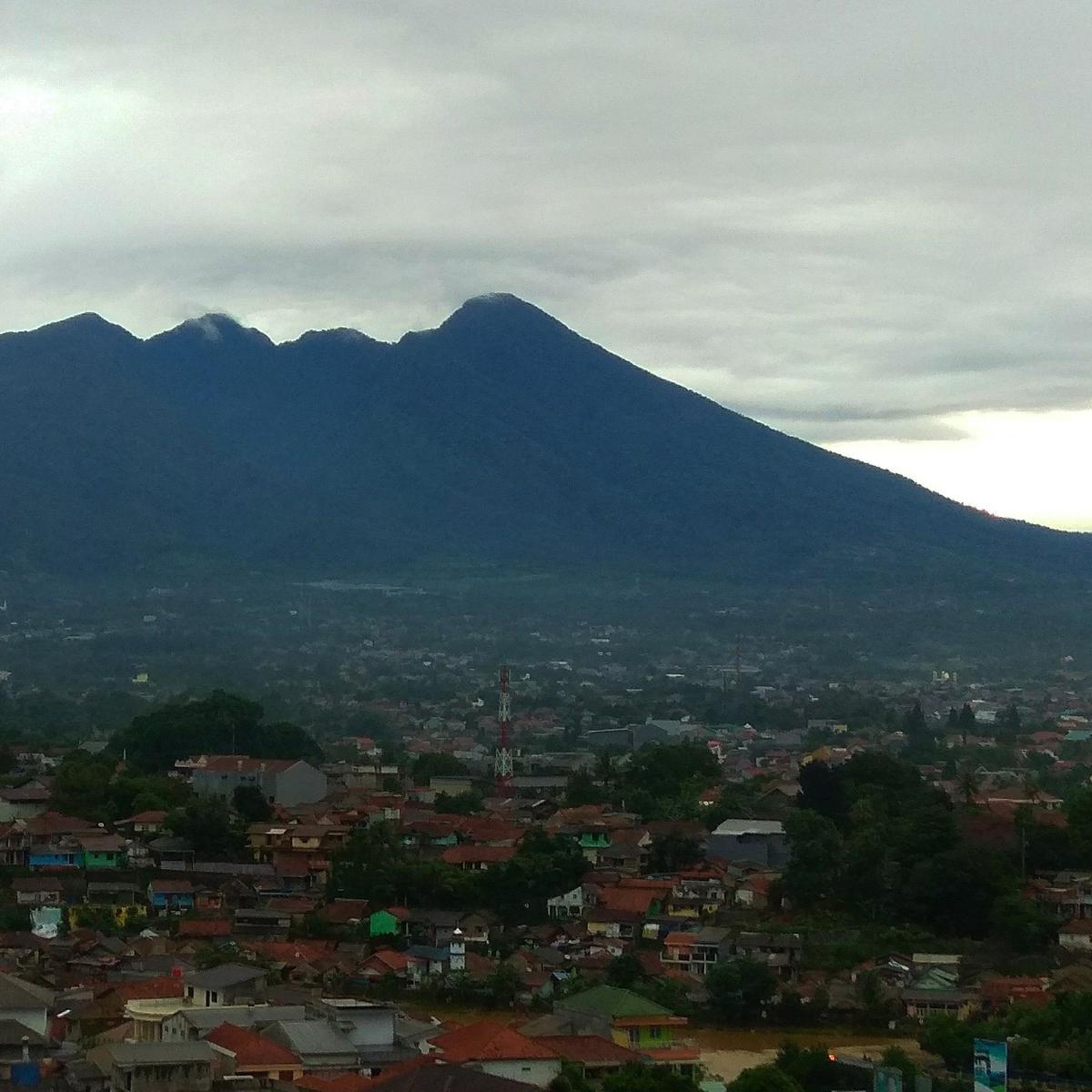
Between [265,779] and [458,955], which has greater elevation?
[265,779]

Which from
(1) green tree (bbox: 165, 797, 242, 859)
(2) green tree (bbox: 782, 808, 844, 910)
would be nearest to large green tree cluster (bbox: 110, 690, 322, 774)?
(1) green tree (bbox: 165, 797, 242, 859)

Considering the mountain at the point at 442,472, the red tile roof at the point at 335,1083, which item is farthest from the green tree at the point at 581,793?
the mountain at the point at 442,472

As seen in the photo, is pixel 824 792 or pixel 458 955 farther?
pixel 824 792

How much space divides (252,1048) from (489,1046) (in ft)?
7.52

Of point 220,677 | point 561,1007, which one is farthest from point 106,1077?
point 220,677

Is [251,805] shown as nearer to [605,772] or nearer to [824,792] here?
[824,792]

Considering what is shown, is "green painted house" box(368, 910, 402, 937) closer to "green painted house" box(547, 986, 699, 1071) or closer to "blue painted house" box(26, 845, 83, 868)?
"blue painted house" box(26, 845, 83, 868)

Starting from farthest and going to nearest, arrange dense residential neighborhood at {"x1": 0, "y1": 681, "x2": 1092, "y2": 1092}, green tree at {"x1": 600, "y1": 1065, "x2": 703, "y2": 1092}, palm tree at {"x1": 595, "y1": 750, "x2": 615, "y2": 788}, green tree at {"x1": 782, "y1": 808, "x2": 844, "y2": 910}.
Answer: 1. palm tree at {"x1": 595, "y1": 750, "x2": 615, "y2": 788}
2. green tree at {"x1": 782, "y1": 808, "x2": 844, "y2": 910}
3. dense residential neighborhood at {"x1": 0, "y1": 681, "x2": 1092, "y2": 1092}
4. green tree at {"x1": 600, "y1": 1065, "x2": 703, "y2": 1092}

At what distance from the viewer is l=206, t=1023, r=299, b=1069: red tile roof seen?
22891mm

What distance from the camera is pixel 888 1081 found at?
22.3m

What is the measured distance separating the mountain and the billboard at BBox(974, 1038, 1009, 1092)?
109466 millimetres

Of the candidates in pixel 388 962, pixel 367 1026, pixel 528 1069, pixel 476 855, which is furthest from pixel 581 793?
pixel 528 1069

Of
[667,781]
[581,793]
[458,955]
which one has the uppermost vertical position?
[667,781]

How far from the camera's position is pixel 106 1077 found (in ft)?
73.6
